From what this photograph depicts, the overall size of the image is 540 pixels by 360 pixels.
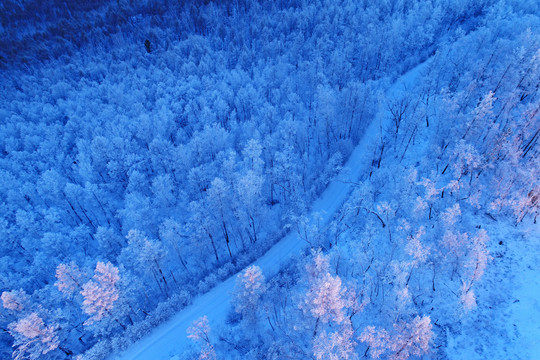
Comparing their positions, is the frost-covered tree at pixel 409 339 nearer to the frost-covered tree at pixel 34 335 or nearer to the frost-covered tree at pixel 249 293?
the frost-covered tree at pixel 249 293

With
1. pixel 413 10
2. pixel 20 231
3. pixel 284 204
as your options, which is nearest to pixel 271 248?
pixel 284 204

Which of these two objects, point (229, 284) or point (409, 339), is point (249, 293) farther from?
point (409, 339)

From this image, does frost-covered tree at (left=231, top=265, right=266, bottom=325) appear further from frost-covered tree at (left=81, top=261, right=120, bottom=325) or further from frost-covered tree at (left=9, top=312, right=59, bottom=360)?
frost-covered tree at (left=9, top=312, right=59, bottom=360)

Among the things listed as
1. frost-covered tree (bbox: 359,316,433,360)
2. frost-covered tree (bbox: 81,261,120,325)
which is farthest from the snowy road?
frost-covered tree (bbox: 359,316,433,360)

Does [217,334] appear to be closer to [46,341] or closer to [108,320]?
[108,320]

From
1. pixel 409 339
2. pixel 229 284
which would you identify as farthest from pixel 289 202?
pixel 409 339

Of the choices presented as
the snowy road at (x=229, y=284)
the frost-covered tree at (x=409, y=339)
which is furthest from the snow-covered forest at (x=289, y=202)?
the snowy road at (x=229, y=284)

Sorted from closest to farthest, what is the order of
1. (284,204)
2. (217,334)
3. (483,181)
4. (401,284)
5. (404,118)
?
(401,284) < (217,334) < (483,181) < (284,204) < (404,118)
